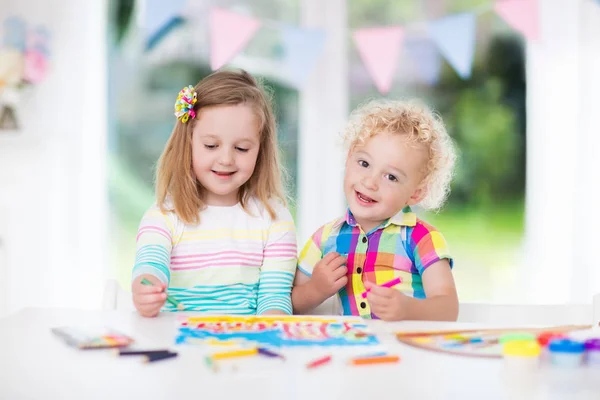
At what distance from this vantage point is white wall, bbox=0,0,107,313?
120 inches

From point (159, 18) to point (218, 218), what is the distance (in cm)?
179

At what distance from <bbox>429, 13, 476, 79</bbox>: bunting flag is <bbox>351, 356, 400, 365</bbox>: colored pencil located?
2.28 metres

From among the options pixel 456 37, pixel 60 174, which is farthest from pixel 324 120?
pixel 60 174

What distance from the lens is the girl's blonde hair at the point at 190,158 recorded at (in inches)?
60.1

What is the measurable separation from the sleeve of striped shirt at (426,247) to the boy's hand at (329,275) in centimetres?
14

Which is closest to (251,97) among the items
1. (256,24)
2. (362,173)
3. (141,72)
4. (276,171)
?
(276,171)

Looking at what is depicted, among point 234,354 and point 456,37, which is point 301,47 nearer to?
point 456,37

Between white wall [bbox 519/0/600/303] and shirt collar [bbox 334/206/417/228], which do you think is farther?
white wall [bbox 519/0/600/303]

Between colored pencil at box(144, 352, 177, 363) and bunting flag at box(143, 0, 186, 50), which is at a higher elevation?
bunting flag at box(143, 0, 186, 50)

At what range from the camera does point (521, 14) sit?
2961mm

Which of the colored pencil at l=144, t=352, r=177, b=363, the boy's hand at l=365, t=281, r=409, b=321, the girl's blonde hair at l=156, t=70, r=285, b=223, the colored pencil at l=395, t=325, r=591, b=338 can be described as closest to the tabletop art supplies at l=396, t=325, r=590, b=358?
the colored pencil at l=395, t=325, r=591, b=338

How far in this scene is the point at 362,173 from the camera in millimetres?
1510

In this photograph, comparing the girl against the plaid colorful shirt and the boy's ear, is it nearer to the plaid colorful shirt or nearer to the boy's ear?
the plaid colorful shirt

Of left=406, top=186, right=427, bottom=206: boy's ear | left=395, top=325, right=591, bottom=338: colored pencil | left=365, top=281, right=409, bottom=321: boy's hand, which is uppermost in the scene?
left=406, top=186, right=427, bottom=206: boy's ear
